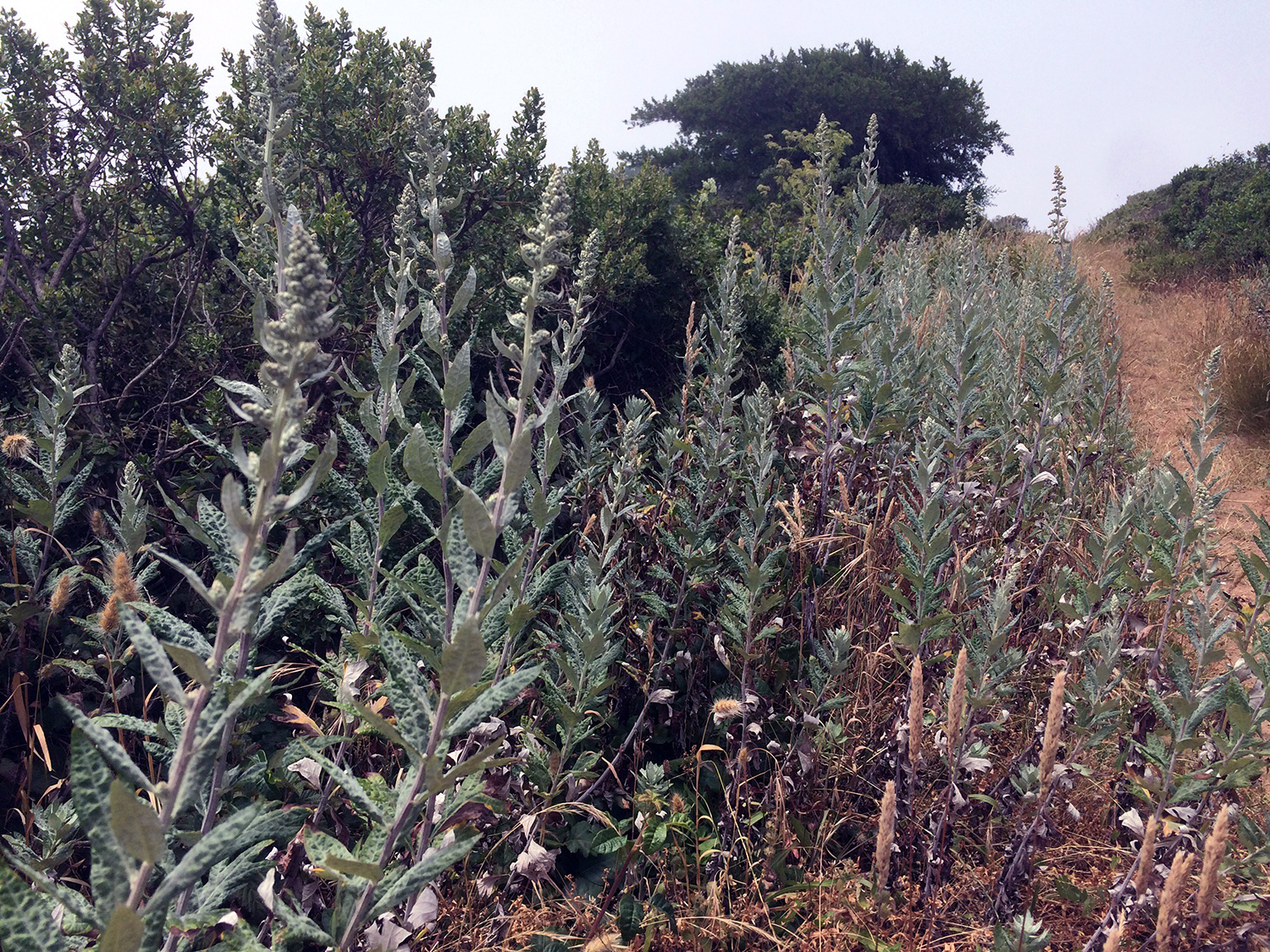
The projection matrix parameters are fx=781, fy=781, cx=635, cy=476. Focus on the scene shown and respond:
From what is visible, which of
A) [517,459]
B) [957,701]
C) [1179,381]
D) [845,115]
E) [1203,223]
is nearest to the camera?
[517,459]

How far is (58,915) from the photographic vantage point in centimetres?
136

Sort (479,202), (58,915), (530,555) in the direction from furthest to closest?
(479,202) < (530,555) < (58,915)

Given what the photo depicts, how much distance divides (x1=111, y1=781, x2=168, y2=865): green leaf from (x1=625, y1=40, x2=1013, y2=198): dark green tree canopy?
20631 millimetres

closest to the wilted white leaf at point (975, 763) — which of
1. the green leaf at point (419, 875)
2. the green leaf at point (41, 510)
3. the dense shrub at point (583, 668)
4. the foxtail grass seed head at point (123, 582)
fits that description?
the dense shrub at point (583, 668)

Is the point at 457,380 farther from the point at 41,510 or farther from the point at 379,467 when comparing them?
the point at 41,510

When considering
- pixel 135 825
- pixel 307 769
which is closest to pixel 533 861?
pixel 307 769

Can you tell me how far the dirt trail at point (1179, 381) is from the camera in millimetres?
5507

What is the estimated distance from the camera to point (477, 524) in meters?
1.21

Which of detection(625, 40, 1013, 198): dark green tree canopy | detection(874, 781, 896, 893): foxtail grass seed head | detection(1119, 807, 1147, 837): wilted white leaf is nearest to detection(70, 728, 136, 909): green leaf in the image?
detection(874, 781, 896, 893): foxtail grass seed head

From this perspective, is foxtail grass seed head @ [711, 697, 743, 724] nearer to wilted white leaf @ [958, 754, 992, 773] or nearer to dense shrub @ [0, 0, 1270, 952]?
dense shrub @ [0, 0, 1270, 952]

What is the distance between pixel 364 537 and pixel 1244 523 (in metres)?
6.15

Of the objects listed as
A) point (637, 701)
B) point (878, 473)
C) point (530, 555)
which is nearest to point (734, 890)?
point (637, 701)

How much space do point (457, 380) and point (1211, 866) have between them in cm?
175

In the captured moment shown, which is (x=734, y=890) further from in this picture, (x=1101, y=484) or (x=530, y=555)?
(x=1101, y=484)
